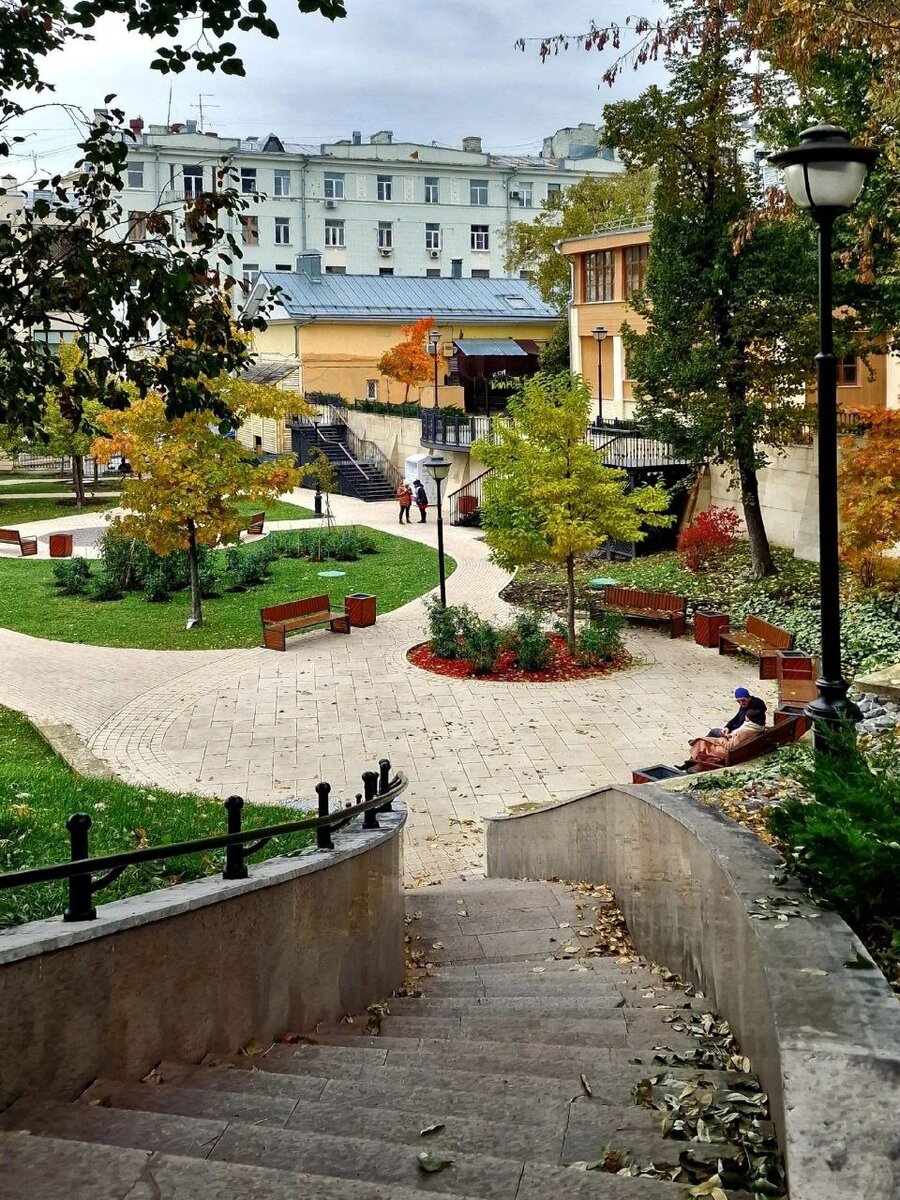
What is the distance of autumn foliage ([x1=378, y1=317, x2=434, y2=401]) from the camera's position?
57.5 m

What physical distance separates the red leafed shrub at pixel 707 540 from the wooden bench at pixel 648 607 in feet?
11.8

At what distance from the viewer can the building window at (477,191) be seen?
7925 centimetres

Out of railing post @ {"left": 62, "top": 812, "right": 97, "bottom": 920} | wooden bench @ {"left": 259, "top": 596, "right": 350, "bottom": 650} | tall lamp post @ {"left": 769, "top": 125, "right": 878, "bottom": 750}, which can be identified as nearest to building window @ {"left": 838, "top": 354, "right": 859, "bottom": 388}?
wooden bench @ {"left": 259, "top": 596, "right": 350, "bottom": 650}

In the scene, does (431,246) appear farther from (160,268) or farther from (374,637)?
(160,268)

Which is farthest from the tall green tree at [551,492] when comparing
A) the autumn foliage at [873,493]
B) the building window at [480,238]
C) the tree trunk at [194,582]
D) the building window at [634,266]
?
the building window at [480,238]

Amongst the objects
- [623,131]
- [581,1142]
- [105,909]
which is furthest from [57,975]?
[623,131]

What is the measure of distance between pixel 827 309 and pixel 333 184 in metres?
73.8

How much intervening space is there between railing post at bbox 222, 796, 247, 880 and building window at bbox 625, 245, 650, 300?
37.8 meters

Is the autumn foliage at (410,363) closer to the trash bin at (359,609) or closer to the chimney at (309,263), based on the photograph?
the chimney at (309,263)

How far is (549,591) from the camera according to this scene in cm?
2770

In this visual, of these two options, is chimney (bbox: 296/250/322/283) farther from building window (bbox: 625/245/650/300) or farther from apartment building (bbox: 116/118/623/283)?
building window (bbox: 625/245/650/300)

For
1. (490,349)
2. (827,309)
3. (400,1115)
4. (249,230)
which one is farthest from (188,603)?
(490,349)

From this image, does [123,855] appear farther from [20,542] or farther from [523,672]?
[20,542]

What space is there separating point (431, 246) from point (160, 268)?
7378 centimetres
